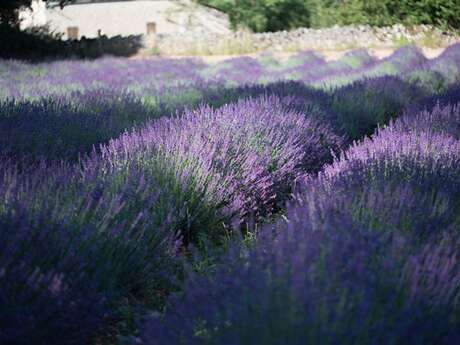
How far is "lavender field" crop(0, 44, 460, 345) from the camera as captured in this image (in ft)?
4.59

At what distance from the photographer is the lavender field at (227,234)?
1.40 m

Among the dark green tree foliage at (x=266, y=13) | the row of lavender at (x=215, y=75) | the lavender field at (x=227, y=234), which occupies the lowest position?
the row of lavender at (x=215, y=75)

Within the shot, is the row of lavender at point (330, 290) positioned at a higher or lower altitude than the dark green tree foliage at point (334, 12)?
lower

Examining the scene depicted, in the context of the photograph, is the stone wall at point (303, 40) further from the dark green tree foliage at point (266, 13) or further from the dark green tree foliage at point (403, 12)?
the dark green tree foliage at point (266, 13)

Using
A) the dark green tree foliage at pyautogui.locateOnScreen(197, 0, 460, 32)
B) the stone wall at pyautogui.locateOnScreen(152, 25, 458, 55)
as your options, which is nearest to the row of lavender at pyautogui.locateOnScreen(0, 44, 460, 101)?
the stone wall at pyautogui.locateOnScreen(152, 25, 458, 55)

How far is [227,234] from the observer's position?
2.87 metres

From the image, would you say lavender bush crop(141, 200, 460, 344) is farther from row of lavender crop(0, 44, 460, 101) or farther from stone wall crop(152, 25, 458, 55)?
stone wall crop(152, 25, 458, 55)

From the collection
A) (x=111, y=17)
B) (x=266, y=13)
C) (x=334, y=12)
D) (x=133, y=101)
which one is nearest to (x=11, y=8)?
(x=133, y=101)

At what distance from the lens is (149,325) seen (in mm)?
1461

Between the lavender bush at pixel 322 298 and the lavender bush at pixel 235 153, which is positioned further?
the lavender bush at pixel 235 153

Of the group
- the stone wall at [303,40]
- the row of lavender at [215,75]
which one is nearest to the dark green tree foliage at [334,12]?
the stone wall at [303,40]

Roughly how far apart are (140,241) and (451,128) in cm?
Answer: 243

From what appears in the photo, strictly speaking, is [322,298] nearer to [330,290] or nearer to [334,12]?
[330,290]

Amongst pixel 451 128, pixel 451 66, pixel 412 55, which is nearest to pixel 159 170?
pixel 451 128
